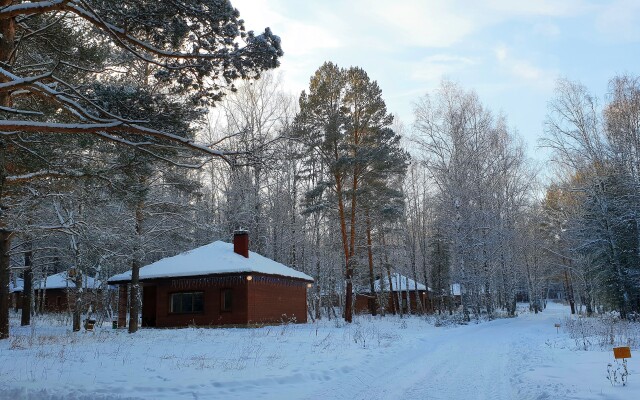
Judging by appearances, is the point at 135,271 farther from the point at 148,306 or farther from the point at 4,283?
the point at 4,283

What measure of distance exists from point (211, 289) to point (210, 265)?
4.47 ft

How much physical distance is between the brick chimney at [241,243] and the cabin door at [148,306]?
5379mm

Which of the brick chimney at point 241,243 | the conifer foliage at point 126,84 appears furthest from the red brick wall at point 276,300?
the conifer foliage at point 126,84

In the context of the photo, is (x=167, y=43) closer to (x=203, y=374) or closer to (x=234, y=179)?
(x=203, y=374)

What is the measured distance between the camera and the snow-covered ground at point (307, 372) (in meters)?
7.50

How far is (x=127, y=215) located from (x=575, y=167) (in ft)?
77.9

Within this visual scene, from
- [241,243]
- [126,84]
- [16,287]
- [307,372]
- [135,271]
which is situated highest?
[126,84]

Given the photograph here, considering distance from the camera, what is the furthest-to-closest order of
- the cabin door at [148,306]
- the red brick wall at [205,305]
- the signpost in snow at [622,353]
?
1. the cabin door at [148,306]
2. the red brick wall at [205,305]
3. the signpost in snow at [622,353]

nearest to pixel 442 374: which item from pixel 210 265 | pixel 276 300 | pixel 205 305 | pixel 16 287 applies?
pixel 210 265

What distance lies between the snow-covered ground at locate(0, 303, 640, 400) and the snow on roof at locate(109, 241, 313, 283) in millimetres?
10086

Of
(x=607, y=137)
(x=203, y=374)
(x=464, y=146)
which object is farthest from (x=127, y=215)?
(x=607, y=137)

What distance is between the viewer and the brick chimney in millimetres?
26891

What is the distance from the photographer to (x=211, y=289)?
2553 centimetres

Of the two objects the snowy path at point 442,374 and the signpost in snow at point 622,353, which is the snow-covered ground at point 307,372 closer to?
the snowy path at point 442,374
